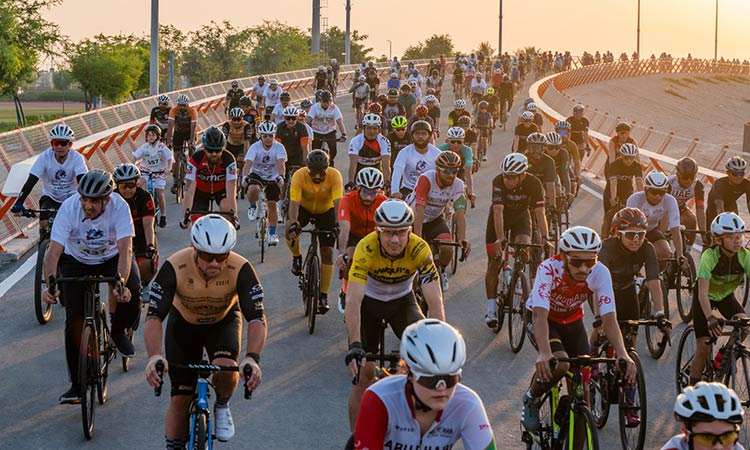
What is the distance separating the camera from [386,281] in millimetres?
9016

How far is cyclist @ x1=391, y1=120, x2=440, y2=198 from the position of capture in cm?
1598

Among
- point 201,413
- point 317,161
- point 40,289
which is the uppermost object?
point 317,161

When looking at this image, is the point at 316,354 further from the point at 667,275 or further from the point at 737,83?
the point at 737,83

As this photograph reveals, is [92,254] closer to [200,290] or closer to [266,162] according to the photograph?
[200,290]

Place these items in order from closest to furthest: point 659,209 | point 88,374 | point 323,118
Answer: point 88,374 < point 659,209 < point 323,118

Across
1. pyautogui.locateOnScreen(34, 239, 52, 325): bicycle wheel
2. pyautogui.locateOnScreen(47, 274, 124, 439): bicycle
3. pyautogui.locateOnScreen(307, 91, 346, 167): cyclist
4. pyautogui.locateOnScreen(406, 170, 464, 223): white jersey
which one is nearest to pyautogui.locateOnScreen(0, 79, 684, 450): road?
pyautogui.locateOnScreen(34, 239, 52, 325): bicycle wheel

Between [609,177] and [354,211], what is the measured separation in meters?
5.66

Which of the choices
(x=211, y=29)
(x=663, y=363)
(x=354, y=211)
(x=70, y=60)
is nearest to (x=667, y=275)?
(x=663, y=363)

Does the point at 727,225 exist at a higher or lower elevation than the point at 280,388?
higher

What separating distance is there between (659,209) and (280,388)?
461 centimetres

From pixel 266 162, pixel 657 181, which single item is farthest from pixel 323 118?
pixel 657 181

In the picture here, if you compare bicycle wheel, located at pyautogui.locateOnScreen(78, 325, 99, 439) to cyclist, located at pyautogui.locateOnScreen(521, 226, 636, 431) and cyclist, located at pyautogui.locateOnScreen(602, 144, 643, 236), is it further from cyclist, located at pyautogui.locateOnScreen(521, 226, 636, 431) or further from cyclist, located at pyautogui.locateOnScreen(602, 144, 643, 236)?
cyclist, located at pyautogui.locateOnScreen(602, 144, 643, 236)

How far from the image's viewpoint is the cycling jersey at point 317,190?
14031 millimetres

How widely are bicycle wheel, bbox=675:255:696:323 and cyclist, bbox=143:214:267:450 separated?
7088mm
